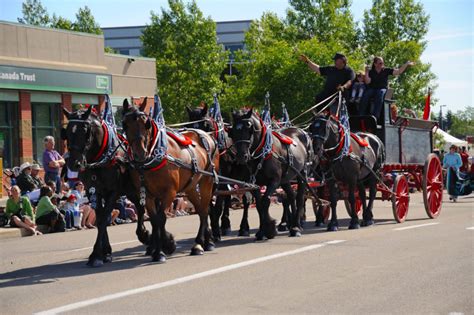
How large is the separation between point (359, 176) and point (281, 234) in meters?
2.30

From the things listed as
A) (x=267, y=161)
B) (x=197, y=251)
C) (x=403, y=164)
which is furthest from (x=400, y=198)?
(x=197, y=251)

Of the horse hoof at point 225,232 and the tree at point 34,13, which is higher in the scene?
the tree at point 34,13

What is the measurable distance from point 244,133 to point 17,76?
21472mm

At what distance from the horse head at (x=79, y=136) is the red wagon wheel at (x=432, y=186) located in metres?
8.55

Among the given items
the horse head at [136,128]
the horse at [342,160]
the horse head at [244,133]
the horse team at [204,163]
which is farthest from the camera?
the horse at [342,160]

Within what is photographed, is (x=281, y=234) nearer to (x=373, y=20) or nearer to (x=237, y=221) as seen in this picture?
(x=237, y=221)

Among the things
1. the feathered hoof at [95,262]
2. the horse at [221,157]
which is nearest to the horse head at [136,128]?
the feathered hoof at [95,262]

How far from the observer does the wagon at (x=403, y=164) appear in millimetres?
16141

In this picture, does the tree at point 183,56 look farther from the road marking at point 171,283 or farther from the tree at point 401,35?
the road marking at point 171,283

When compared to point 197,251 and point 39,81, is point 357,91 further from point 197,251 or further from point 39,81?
point 39,81

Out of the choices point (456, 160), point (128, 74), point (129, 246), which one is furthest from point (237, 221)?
point (128, 74)

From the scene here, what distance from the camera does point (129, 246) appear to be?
13.2 metres

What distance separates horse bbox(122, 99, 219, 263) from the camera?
10.3 m

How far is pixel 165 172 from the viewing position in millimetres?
10633
